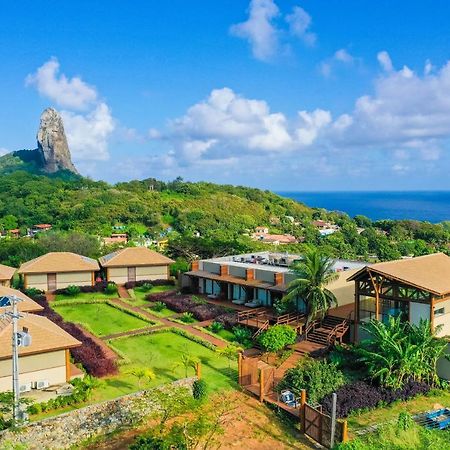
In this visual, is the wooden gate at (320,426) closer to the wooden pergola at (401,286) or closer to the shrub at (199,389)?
the shrub at (199,389)

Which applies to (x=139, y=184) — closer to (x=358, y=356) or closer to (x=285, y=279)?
(x=285, y=279)

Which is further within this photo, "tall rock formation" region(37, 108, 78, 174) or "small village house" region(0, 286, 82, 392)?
"tall rock formation" region(37, 108, 78, 174)

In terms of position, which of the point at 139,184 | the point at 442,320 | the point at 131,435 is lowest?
the point at 131,435

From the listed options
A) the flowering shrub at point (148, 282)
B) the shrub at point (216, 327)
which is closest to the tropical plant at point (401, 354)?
the shrub at point (216, 327)

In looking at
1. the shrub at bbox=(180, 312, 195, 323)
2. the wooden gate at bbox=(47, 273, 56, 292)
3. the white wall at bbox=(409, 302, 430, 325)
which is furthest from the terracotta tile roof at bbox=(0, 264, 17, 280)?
the white wall at bbox=(409, 302, 430, 325)

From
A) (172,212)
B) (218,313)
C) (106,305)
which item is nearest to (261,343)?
(218,313)

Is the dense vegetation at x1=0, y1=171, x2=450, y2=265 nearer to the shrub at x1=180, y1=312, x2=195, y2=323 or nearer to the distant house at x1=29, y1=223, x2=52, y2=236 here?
the distant house at x1=29, y1=223, x2=52, y2=236
